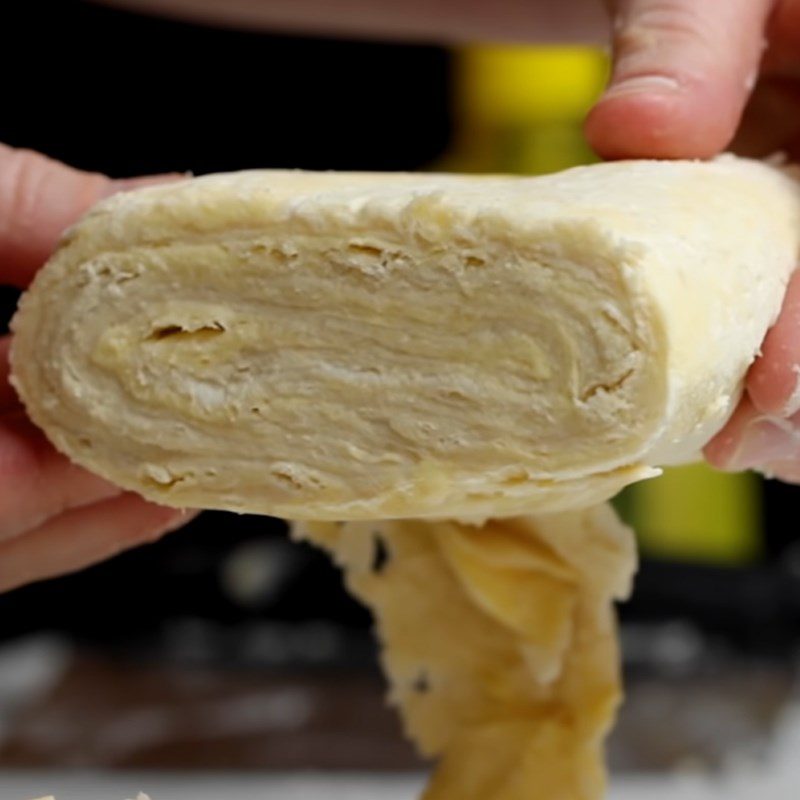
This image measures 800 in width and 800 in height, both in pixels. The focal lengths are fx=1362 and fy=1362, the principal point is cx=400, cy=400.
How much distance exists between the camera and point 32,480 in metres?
0.99

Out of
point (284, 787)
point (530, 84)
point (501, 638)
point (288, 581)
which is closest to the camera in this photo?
point (501, 638)

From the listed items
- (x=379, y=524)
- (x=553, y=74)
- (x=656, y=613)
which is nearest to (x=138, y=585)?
(x=656, y=613)

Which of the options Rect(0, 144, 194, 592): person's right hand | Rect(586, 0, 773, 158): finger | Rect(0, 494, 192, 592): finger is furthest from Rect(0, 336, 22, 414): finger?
Rect(586, 0, 773, 158): finger

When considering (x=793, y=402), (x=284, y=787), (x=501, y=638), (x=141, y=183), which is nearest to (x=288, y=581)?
(x=284, y=787)

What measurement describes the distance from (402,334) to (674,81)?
0.37 meters

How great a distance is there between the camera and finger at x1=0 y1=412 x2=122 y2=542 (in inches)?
38.5

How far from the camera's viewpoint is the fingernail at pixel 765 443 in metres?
0.92

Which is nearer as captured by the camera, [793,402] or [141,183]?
[793,402]

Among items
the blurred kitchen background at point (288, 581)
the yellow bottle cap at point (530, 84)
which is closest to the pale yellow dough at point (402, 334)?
the blurred kitchen background at point (288, 581)

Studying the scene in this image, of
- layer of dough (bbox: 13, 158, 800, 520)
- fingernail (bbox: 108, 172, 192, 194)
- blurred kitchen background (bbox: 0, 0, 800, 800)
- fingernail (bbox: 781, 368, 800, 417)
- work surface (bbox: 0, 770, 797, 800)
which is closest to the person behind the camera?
layer of dough (bbox: 13, 158, 800, 520)

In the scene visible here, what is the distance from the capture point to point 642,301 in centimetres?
70

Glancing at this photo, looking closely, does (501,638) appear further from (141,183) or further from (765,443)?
(141,183)

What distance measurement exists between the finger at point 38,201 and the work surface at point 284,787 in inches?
28.3

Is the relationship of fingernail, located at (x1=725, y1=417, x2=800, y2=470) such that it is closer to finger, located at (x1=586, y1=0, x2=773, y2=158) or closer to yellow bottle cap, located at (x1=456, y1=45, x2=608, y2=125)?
finger, located at (x1=586, y1=0, x2=773, y2=158)
